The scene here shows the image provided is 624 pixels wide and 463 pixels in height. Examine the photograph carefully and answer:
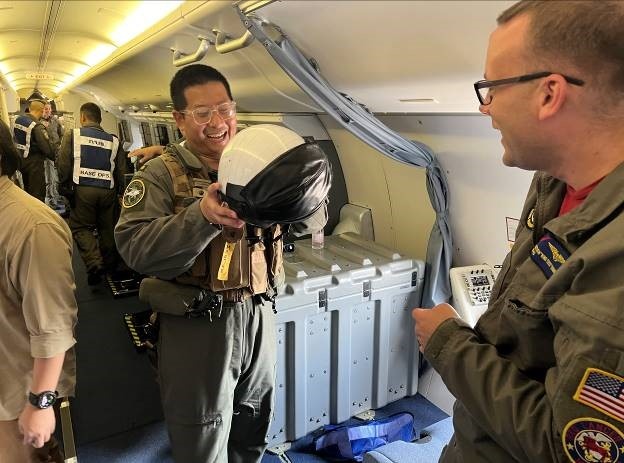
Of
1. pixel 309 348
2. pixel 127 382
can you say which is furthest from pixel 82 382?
pixel 309 348

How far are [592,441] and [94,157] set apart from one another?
3.66 m

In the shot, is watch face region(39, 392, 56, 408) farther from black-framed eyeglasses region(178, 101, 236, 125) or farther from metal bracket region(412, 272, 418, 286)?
metal bracket region(412, 272, 418, 286)

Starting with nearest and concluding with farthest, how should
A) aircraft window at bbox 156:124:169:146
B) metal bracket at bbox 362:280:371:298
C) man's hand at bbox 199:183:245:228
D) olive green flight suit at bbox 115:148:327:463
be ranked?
man's hand at bbox 199:183:245:228
olive green flight suit at bbox 115:148:327:463
aircraft window at bbox 156:124:169:146
metal bracket at bbox 362:280:371:298

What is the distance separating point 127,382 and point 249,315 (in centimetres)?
214

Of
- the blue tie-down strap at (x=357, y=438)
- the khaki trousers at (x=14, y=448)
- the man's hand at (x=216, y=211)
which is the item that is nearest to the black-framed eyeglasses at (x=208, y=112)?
the man's hand at (x=216, y=211)

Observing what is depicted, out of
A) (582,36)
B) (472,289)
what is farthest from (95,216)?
(582,36)

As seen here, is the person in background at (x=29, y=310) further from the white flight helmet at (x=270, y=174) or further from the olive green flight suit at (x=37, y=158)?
the white flight helmet at (x=270, y=174)

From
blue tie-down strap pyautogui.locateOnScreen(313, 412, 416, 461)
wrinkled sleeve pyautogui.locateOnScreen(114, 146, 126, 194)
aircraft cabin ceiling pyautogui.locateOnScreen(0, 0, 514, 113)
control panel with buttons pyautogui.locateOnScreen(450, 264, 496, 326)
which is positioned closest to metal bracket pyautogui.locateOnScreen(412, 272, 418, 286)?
control panel with buttons pyautogui.locateOnScreen(450, 264, 496, 326)

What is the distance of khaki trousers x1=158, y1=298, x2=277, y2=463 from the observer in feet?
6.35

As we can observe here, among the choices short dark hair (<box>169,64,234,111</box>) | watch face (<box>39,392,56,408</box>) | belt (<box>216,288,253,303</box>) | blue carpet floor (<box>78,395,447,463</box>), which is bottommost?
blue carpet floor (<box>78,395,447,463</box>)

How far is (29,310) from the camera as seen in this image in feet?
5.05

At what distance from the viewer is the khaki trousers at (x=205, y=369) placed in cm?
194

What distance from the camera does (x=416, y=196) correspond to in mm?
3662

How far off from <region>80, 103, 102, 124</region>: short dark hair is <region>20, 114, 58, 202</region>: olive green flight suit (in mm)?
206
